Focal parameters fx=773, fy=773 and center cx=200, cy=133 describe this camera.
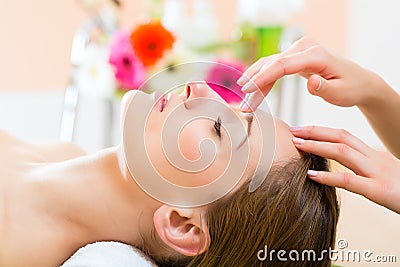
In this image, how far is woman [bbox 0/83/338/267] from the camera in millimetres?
1164

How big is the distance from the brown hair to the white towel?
0.08m

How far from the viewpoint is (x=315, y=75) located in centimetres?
127

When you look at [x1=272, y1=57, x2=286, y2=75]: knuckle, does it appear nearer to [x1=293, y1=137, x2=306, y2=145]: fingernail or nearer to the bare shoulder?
[x1=293, y1=137, x2=306, y2=145]: fingernail

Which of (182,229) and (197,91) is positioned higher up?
(197,91)

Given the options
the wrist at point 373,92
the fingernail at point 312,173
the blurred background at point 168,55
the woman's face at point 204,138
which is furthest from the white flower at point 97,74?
the fingernail at point 312,173

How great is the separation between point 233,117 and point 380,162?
0.24 metres

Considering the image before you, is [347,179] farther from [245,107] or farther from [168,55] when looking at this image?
[168,55]

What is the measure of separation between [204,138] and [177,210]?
119mm

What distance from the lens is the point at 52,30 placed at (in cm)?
309

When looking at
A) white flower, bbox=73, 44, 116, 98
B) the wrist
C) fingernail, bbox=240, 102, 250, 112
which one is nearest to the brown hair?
fingernail, bbox=240, 102, 250, 112

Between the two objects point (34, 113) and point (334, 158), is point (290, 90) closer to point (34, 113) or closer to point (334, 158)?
point (34, 113)

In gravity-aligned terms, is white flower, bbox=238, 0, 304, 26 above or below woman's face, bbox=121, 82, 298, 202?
above

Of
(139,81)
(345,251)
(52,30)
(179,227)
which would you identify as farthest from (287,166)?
(52,30)

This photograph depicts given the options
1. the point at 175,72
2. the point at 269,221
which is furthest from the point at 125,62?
the point at 269,221
